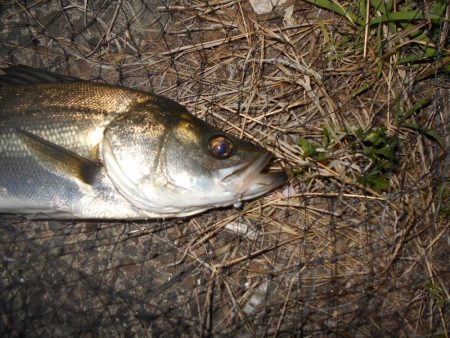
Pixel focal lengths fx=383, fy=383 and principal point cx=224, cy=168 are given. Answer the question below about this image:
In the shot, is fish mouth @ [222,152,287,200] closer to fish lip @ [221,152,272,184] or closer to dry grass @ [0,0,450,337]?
fish lip @ [221,152,272,184]

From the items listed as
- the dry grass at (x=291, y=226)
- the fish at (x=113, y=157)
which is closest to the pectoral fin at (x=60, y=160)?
the fish at (x=113, y=157)

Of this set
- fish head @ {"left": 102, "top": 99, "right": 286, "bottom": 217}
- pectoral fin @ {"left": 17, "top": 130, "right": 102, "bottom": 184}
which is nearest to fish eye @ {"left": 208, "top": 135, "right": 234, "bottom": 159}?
fish head @ {"left": 102, "top": 99, "right": 286, "bottom": 217}

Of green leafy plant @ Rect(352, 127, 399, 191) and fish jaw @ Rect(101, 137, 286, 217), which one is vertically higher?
fish jaw @ Rect(101, 137, 286, 217)

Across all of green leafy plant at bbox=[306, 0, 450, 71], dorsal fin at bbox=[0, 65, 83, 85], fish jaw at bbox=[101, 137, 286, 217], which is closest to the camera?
fish jaw at bbox=[101, 137, 286, 217]

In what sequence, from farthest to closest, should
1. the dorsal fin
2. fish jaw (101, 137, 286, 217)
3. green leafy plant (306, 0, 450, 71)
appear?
1. green leafy plant (306, 0, 450, 71)
2. the dorsal fin
3. fish jaw (101, 137, 286, 217)

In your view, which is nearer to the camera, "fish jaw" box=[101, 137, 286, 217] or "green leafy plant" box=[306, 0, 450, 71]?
"fish jaw" box=[101, 137, 286, 217]

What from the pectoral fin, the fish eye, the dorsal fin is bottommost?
the fish eye

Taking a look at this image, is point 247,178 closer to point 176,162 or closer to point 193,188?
point 193,188
